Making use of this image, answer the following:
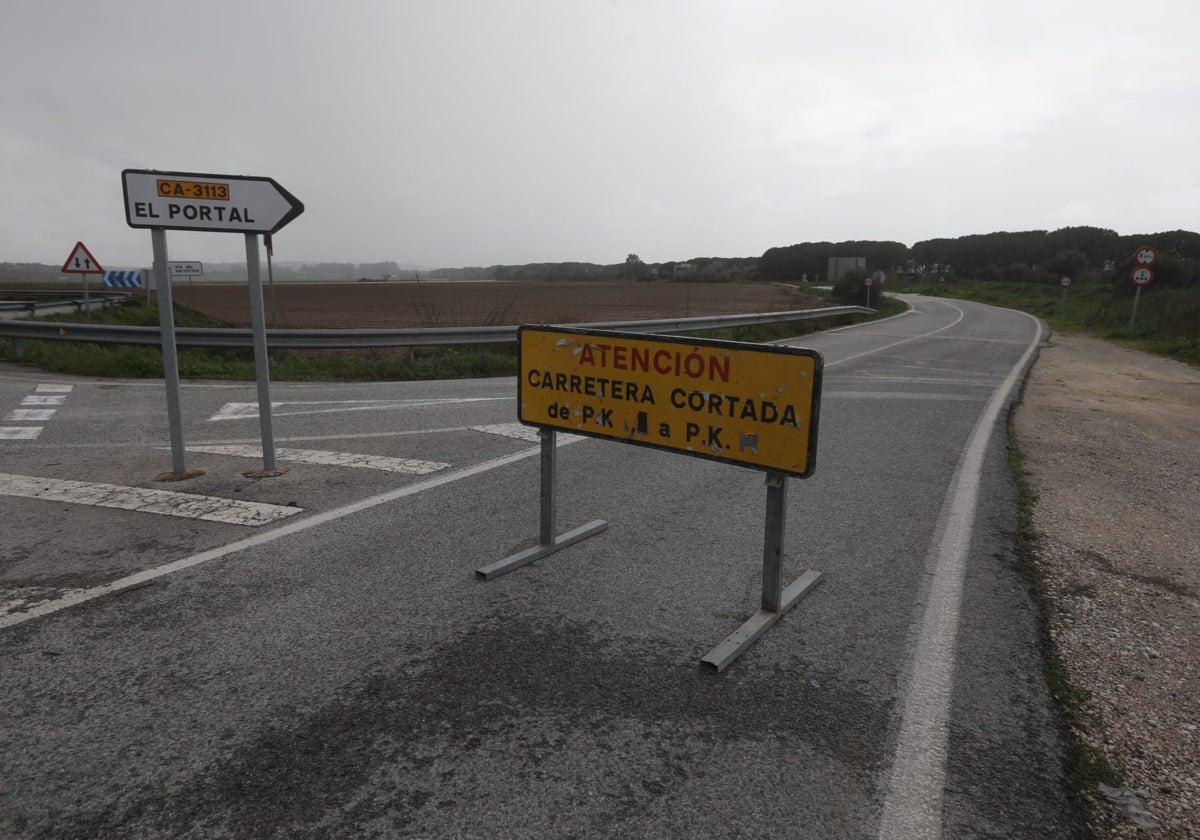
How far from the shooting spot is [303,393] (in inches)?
401

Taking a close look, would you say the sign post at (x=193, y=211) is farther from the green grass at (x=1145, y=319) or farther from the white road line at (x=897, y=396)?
the green grass at (x=1145, y=319)

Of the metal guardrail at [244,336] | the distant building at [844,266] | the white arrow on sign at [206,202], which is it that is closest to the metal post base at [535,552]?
the white arrow on sign at [206,202]

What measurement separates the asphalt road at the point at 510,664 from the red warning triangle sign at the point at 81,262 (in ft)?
57.4

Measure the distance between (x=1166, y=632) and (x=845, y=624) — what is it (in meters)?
1.52

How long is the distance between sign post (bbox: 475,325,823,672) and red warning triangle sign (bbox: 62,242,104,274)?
20904mm

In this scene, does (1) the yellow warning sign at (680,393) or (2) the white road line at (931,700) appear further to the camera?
(1) the yellow warning sign at (680,393)

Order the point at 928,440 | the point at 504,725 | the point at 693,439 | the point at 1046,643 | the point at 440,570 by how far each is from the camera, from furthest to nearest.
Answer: the point at 928,440 → the point at 440,570 → the point at 693,439 → the point at 1046,643 → the point at 504,725

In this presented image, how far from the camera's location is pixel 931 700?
2949mm

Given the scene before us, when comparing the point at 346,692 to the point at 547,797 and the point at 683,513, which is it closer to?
the point at 547,797

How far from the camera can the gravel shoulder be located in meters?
2.57

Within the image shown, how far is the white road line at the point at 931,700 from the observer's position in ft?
7.61

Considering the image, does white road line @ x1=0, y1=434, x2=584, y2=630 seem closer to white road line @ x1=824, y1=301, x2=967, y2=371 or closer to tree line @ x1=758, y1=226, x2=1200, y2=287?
white road line @ x1=824, y1=301, x2=967, y2=371

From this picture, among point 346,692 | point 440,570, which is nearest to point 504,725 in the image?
point 346,692

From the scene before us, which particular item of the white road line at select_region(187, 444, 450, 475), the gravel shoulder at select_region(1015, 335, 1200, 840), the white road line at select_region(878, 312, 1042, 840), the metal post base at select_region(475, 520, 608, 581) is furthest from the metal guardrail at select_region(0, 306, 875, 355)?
the white road line at select_region(878, 312, 1042, 840)
